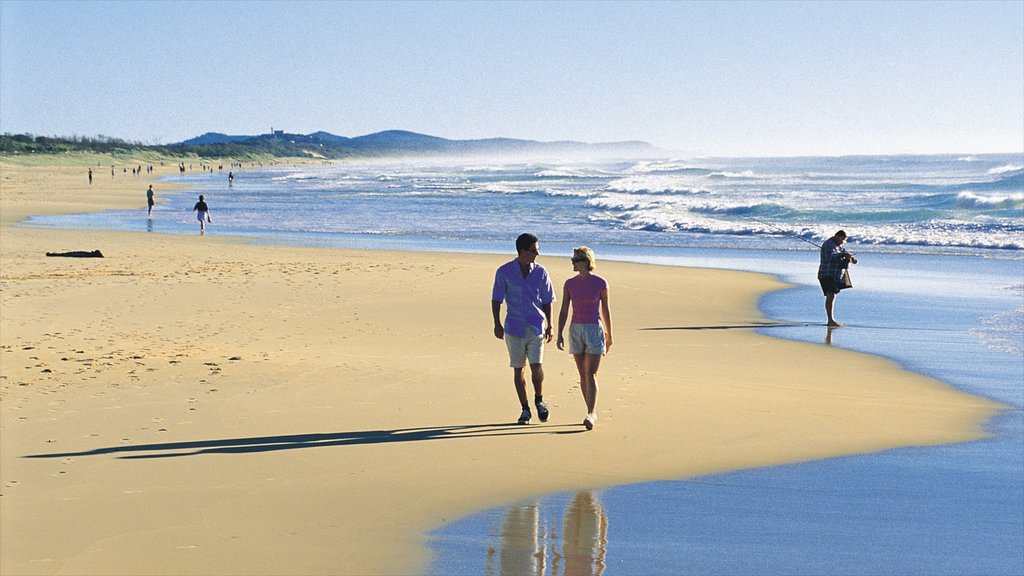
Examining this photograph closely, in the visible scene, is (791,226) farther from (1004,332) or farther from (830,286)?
(1004,332)

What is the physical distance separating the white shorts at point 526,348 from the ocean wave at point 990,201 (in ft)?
125

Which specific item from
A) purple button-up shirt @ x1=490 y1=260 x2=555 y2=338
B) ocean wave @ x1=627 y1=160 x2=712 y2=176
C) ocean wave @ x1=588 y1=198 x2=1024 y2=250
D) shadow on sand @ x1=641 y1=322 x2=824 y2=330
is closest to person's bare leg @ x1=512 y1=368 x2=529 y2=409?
purple button-up shirt @ x1=490 y1=260 x2=555 y2=338

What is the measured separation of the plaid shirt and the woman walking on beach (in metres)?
7.11

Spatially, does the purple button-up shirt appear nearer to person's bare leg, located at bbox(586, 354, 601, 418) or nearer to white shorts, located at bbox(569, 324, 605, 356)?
white shorts, located at bbox(569, 324, 605, 356)

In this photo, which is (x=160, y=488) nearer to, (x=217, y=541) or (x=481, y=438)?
(x=217, y=541)

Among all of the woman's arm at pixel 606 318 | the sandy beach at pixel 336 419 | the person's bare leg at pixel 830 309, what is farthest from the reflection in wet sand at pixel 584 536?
the person's bare leg at pixel 830 309

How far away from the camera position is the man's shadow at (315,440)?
701 cm

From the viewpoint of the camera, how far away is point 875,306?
15984 mm

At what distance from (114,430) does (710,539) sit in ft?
13.9

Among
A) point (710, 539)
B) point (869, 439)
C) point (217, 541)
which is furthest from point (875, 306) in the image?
point (217, 541)

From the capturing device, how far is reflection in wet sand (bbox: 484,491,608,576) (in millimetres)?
5098

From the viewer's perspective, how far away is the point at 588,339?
26.0 feet

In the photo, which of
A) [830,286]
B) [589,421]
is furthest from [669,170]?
[589,421]

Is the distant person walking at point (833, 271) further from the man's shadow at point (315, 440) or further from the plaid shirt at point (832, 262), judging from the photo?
the man's shadow at point (315, 440)
